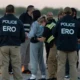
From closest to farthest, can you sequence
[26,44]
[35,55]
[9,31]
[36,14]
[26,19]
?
[9,31] < [36,14] < [35,55] < [26,44] < [26,19]

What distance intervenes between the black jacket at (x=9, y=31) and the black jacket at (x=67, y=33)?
0.83 meters

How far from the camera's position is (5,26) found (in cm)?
990

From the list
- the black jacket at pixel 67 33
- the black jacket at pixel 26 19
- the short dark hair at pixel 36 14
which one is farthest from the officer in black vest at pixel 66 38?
the black jacket at pixel 26 19

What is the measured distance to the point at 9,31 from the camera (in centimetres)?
986

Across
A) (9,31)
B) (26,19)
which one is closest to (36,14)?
(9,31)

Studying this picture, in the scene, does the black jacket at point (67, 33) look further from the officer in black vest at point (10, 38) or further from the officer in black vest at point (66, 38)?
the officer in black vest at point (10, 38)

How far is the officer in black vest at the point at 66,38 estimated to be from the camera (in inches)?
390

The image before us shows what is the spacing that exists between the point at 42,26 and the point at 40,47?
1.79 feet

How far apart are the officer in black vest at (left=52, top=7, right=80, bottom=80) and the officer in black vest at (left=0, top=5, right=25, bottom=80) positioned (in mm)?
804

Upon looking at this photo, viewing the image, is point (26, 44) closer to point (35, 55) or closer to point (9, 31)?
point (35, 55)

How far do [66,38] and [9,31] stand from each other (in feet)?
3.98

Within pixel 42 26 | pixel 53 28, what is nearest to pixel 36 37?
pixel 42 26

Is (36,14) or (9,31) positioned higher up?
(36,14)

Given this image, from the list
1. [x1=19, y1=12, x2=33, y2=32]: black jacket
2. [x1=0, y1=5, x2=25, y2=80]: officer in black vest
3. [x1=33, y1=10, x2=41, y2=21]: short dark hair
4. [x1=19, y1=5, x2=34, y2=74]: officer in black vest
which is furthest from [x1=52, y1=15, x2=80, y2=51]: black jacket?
[x1=19, y1=12, x2=33, y2=32]: black jacket
